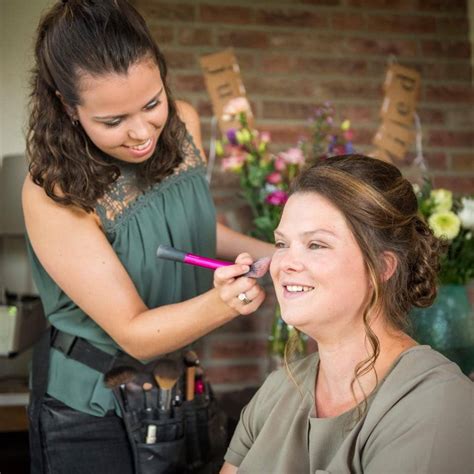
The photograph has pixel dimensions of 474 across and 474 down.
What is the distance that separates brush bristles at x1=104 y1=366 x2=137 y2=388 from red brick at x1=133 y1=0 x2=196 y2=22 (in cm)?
149

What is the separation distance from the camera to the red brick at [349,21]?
113 inches

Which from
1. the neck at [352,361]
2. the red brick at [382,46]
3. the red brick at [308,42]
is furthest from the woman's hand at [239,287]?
the red brick at [382,46]

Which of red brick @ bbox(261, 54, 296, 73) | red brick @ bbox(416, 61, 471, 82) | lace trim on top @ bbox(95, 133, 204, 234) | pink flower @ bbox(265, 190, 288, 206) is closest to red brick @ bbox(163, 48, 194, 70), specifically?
red brick @ bbox(261, 54, 296, 73)

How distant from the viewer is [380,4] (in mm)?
2922

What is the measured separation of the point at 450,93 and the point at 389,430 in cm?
203

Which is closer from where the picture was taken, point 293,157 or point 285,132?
point 293,157

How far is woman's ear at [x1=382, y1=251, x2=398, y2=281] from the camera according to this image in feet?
4.56

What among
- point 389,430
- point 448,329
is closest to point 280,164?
point 448,329

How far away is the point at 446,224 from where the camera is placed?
200 centimetres

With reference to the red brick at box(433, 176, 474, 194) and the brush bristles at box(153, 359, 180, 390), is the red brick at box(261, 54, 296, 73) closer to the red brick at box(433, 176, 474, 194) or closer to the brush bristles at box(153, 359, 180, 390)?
the red brick at box(433, 176, 474, 194)

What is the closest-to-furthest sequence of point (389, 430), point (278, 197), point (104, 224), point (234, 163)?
point (389, 430)
point (104, 224)
point (278, 197)
point (234, 163)

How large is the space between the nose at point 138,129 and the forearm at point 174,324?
33cm

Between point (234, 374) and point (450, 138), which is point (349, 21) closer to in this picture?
point (450, 138)

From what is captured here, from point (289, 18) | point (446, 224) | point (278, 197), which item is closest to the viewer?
point (446, 224)
